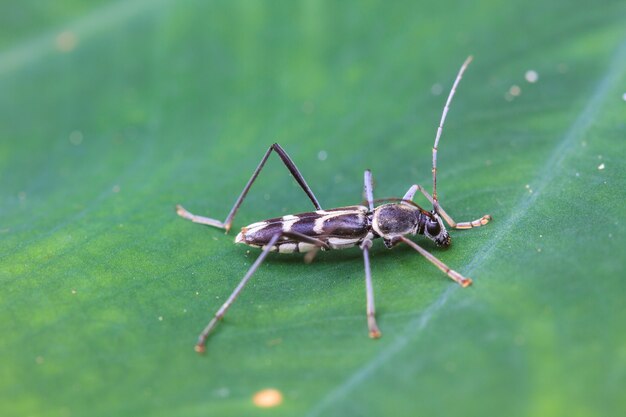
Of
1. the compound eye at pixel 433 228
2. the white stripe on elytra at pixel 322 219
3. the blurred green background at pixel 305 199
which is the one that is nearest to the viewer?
the blurred green background at pixel 305 199

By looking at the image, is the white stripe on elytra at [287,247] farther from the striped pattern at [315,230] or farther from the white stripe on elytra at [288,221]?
the white stripe on elytra at [288,221]

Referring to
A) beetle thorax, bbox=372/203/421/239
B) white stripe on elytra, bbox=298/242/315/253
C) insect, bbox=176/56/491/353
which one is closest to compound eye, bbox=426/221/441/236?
insect, bbox=176/56/491/353

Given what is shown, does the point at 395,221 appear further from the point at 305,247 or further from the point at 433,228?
the point at 305,247

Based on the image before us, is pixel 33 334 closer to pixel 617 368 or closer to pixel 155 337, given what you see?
pixel 155 337

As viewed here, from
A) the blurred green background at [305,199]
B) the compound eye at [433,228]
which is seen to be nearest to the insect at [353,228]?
the compound eye at [433,228]

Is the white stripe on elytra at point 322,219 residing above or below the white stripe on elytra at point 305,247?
above

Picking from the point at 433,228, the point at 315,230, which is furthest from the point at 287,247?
the point at 433,228

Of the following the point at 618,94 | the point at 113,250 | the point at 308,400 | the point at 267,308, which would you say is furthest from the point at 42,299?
the point at 618,94
